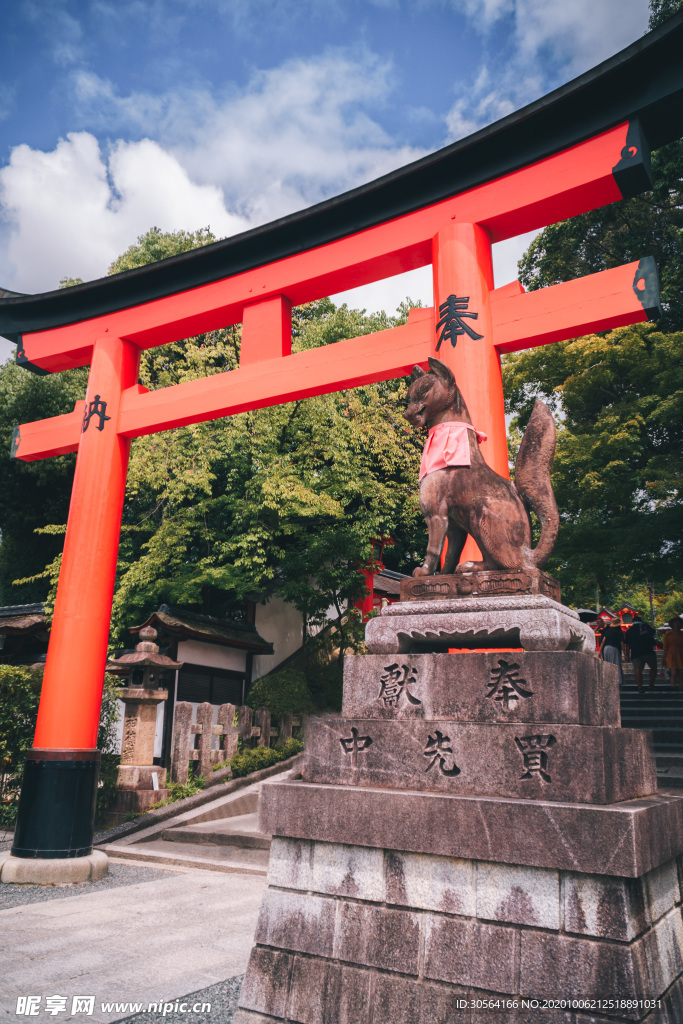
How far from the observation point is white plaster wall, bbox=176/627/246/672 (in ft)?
40.6

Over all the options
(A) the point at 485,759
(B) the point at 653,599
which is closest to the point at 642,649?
(A) the point at 485,759

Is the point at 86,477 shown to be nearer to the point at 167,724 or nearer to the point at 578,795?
the point at 167,724

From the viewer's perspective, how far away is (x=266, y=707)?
461 inches

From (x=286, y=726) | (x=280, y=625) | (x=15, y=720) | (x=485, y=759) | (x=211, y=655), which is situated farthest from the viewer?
(x=280, y=625)

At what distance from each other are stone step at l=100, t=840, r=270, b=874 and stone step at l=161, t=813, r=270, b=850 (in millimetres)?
69

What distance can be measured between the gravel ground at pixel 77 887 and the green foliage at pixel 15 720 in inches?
99.6

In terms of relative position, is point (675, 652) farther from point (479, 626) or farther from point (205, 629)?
point (479, 626)

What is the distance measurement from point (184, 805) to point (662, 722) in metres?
7.64

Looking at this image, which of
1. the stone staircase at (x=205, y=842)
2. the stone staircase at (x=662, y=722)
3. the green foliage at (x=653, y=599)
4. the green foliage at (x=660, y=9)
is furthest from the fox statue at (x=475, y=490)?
the green foliage at (x=653, y=599)

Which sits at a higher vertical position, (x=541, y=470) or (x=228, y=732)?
(x=541, y=470)

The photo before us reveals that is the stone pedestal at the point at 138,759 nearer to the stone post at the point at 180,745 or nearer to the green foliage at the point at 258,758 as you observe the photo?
the stone post at the point at 180,745

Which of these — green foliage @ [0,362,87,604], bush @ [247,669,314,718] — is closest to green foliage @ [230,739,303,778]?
bush @ [247,669,314,718]

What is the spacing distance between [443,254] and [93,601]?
5281 mm

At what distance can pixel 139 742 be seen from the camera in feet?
30.8
